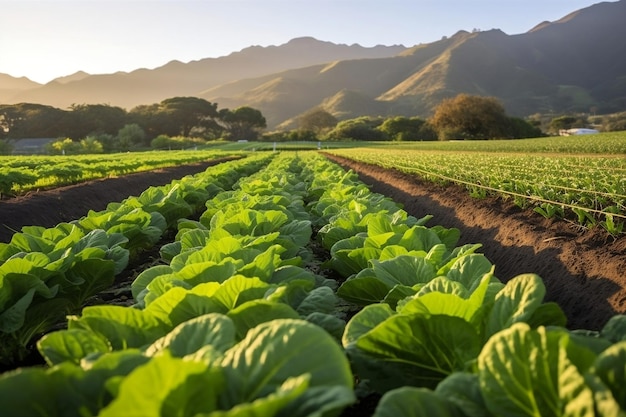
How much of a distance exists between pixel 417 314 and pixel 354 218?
298 cm

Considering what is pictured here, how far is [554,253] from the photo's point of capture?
424cm

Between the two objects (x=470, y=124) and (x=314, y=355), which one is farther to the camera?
(x=470, y=124)

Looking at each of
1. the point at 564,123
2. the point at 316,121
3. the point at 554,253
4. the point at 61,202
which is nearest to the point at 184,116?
the point at 316,121

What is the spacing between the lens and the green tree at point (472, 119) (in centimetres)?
5753

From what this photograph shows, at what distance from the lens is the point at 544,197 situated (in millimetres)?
5750

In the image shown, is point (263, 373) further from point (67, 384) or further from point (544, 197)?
point (544, 197)

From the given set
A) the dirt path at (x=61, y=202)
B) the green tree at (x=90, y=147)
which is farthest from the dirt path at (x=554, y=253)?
the green tree at (x=90, y=147)

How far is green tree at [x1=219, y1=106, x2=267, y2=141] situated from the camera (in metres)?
82.1

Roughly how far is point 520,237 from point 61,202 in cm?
712

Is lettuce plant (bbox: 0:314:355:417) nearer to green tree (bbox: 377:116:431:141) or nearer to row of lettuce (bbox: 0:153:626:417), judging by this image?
row of lettuce (bbox: 0:153:626:417)

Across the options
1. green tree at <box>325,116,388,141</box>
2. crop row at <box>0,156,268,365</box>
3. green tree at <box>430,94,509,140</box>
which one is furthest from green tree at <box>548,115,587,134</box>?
crop row at <box>0,156,268,365</box>

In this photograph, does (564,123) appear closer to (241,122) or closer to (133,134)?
(241,122)

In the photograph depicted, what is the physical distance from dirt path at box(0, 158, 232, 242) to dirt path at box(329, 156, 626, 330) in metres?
5.17

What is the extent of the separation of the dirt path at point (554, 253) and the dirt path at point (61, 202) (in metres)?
5.17
